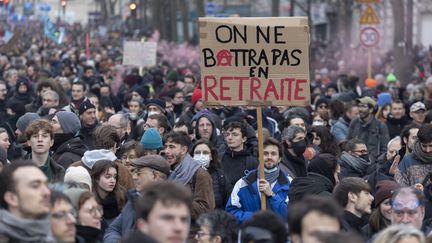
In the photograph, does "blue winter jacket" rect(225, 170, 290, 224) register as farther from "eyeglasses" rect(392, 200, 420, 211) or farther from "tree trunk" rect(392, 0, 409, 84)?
"tree trunk" rect(392, 0, 409, 84)

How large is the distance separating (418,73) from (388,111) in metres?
16.4

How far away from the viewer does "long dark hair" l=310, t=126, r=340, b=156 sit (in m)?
13.5

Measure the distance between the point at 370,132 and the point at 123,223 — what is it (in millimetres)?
7564

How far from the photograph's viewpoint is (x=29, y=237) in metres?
6.47

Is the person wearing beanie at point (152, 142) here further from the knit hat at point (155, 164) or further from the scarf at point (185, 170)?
the knit hat at point (155, 164)

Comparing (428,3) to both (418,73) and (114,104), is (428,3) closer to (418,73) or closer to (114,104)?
(418,73)

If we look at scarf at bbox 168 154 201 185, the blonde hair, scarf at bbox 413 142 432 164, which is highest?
the blonde hair

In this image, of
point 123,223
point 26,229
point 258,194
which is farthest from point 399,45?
point 26,229

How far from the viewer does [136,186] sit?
1001 cm

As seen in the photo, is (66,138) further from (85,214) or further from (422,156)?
(85,214)

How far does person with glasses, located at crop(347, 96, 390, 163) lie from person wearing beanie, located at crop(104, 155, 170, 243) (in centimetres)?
625

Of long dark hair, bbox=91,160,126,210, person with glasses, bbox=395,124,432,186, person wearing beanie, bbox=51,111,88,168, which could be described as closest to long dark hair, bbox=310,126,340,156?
person with glasses, bbox=395,124,432,186

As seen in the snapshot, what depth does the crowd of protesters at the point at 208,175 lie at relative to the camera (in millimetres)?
6754

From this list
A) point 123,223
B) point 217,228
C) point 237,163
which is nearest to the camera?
point 217,228
